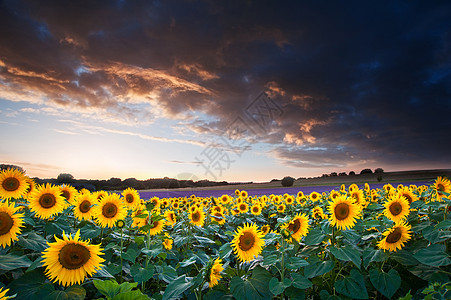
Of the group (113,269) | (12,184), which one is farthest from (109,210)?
(12,184)

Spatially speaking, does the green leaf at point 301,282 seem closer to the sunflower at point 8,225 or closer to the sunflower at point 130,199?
the sunflower at point 8,225

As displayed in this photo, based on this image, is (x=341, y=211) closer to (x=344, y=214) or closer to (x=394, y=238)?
(x=344, y=214)

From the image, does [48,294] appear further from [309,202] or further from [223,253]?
[309,202]

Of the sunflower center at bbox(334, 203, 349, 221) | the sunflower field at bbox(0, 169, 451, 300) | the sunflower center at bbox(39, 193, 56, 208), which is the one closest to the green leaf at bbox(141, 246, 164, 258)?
the sunflower field at bbox(0, 169, 451, 300)

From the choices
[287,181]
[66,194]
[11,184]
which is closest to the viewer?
[11,184]

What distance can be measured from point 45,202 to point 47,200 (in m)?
0.04

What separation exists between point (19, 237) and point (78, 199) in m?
1.32

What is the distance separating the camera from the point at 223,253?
129 inches

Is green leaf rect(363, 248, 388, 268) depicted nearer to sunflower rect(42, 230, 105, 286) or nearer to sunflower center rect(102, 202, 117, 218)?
sunflower rect(42, 230, 105, 286)

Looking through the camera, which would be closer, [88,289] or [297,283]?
[297,283]

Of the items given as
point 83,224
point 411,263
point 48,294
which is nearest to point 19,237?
point 48,294

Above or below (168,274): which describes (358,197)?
above

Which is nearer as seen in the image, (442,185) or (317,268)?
(317,268)

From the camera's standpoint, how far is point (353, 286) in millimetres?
3008
